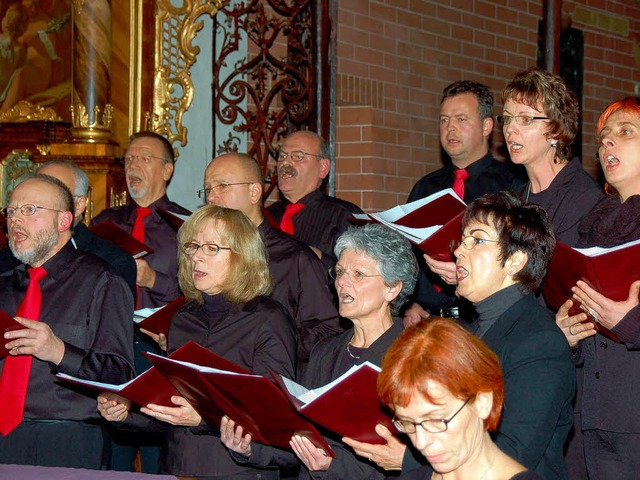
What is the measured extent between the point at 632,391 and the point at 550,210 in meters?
0.78

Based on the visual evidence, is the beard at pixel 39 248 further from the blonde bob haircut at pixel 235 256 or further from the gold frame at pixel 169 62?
the gold frame at pixel 169 62

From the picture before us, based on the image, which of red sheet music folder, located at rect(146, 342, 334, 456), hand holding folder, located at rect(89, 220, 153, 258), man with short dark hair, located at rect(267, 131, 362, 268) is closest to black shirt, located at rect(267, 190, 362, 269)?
man with short dark hair, located at rect(267, 131, 362, 268)

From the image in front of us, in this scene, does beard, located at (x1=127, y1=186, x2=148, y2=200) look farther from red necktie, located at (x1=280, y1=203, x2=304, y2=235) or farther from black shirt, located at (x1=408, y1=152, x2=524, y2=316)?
black shirt, located at (x1=408, y1=152, x2=524, y2=316)

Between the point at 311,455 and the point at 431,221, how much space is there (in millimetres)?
1075

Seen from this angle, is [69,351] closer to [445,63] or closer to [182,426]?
[182,426]

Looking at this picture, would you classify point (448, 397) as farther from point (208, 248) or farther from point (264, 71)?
point (264, 71)

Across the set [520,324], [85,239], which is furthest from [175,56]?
[520,324]

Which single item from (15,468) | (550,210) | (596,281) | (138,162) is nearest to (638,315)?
(596,281)

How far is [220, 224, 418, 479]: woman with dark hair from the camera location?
3.31 meters

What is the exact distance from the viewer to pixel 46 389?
12.3 feet

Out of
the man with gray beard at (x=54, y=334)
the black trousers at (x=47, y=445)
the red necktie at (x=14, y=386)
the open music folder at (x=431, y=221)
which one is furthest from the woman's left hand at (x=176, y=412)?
the open music folder at (x=431, y=221)

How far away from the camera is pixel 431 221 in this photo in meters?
3.78

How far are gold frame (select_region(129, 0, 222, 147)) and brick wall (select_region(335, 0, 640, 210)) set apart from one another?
3.32 ft

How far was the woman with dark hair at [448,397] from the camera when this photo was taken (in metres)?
2.26
